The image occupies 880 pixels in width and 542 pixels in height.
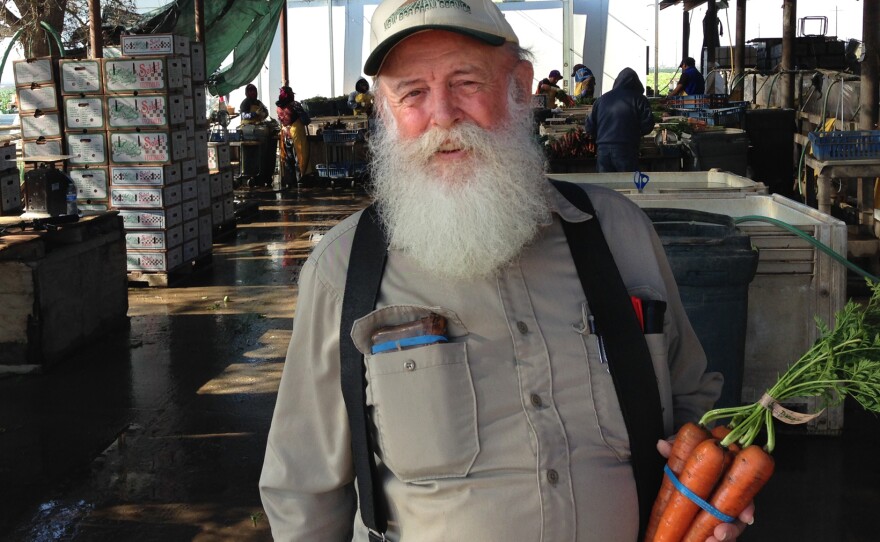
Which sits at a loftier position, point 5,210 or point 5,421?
point 5,210

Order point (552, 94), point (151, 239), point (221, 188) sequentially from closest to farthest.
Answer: point (151, 239) → point (221, 188) → point (552, 94)

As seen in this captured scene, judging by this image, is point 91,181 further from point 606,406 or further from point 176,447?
point 606,406

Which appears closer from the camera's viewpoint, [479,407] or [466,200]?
[479,407]

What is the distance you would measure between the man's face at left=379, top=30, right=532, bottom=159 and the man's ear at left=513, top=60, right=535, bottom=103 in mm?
65

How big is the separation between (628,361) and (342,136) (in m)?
16.5

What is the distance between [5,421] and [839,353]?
5.18 meters

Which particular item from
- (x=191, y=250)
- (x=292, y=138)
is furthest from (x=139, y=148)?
(x=292, y=138)

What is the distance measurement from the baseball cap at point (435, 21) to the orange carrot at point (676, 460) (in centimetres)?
93

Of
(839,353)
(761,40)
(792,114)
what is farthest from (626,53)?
(839,353)

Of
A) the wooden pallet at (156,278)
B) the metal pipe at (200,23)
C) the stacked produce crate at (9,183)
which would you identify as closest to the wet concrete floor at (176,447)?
the wooden pallet at (156,278)

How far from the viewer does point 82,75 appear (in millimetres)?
9367

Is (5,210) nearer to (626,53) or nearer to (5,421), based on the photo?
(5,421)

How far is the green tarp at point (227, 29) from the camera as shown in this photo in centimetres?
1346

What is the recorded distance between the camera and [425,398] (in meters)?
1.94
